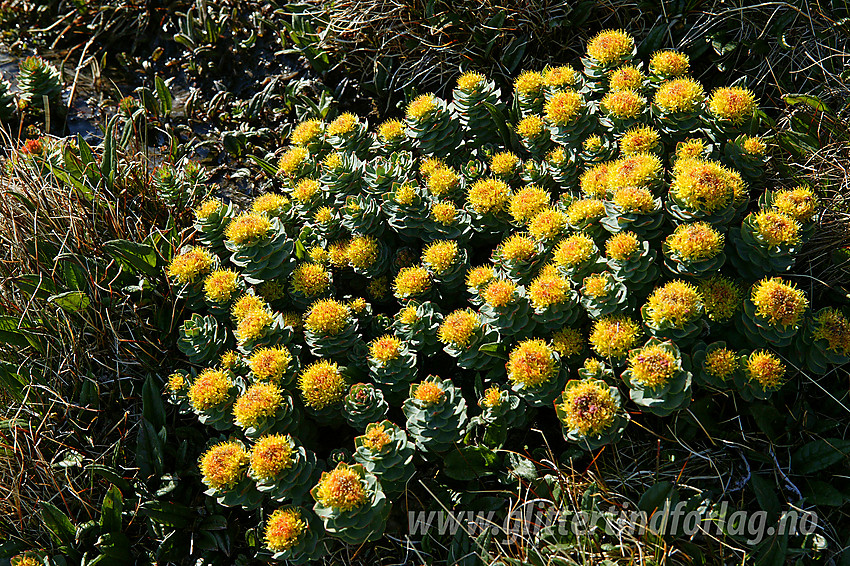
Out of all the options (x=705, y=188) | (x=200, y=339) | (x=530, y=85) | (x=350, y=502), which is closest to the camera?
(x=350, y=502)

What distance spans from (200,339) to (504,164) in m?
1.43

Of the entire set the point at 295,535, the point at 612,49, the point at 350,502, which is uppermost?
the point at 612,49

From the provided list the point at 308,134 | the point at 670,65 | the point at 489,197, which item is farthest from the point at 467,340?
the point at 670,65

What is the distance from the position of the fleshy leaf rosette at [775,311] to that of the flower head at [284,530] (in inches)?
65.4

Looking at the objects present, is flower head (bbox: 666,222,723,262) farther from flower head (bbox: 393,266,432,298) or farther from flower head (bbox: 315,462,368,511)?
flower head (bbox: 315,462,368,511)

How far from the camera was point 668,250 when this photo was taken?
2271mm

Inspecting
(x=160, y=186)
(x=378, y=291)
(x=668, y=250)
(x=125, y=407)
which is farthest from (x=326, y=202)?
(x=668, y=250)

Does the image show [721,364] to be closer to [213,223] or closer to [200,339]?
[200,339]

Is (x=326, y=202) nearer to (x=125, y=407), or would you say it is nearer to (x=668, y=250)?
(x=125, y=407)

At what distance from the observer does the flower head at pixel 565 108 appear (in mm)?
2633

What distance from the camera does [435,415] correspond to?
2.20m

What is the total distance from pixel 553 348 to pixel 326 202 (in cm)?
122

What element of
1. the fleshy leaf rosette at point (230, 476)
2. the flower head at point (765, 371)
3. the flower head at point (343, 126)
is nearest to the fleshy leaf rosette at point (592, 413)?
the flower head at point (765, 371)

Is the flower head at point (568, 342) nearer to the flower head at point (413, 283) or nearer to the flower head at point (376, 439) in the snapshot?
the flower head at point (413, 283)
